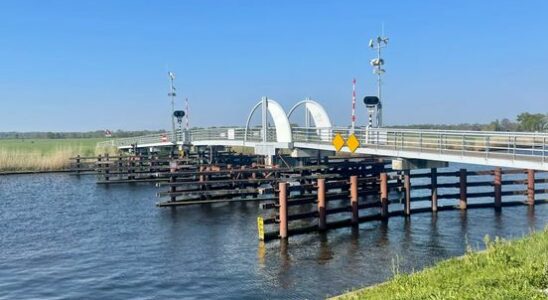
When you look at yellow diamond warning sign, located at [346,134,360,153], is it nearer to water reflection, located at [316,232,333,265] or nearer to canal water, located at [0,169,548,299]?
canal water, located at [0,169,548,299]

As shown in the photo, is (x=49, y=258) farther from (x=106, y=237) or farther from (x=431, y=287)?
(x=431, y=287)

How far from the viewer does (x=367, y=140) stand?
29.1 meters

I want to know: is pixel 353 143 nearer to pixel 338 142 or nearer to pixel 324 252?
pixel 338 142

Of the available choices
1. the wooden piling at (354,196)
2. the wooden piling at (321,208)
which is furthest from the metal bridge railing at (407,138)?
the wooden piling at (321,208)

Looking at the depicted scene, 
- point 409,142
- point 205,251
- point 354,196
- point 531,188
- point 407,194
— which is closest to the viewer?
point 205,251

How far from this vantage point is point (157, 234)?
25.1 metres

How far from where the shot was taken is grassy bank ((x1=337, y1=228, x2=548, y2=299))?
8336 mm

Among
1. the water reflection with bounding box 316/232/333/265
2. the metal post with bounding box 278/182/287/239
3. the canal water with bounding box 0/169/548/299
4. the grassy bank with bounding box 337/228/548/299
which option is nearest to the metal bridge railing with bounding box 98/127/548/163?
the canal water with bounding box 0/169/548/299

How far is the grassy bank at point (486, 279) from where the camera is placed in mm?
8336

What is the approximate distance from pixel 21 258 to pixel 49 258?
3.66ft

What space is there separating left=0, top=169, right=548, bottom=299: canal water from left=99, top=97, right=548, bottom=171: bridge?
332 centimetres

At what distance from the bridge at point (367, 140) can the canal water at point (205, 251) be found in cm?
332

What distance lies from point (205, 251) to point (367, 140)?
1173cm

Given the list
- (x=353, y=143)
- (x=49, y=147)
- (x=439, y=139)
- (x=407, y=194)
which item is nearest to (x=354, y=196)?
(x=353, y=143)
